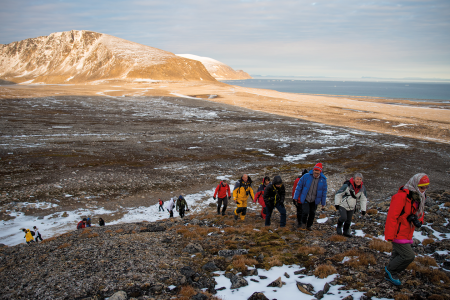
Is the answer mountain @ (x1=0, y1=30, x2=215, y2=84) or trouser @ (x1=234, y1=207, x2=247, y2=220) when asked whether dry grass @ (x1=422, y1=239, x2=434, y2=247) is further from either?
mountain @ (x1=0, y1=30, x2=215, y2=84)

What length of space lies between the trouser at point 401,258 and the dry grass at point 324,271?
1.29 metres

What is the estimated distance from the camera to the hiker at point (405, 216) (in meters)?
5.26

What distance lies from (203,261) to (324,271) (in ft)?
11.3

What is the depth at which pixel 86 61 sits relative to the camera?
152 meters

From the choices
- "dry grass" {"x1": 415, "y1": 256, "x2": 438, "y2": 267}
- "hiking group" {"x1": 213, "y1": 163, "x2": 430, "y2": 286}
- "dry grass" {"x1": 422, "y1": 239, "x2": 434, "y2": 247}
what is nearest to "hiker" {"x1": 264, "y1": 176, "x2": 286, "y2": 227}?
"hiking group" {"x1": 213, "y1": 163, "x2": 430, "y2": 286}

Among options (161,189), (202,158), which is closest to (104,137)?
(202,158)

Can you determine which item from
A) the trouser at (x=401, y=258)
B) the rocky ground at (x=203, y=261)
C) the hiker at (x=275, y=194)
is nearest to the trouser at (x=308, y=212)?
the rocky ground at (x=203, y=261)

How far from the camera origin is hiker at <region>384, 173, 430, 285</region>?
526cm

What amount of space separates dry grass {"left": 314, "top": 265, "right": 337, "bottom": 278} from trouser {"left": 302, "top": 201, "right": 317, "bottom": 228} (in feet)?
9.37

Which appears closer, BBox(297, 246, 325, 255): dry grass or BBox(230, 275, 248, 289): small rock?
BBox(230, 275, 248, 289): small rock

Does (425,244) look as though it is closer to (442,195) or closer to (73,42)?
(442,195)

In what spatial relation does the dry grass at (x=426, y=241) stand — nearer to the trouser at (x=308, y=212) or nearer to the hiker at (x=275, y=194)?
the trouser at (x=308, y=212)

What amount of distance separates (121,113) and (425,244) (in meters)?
50.5

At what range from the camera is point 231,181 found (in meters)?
21.0
